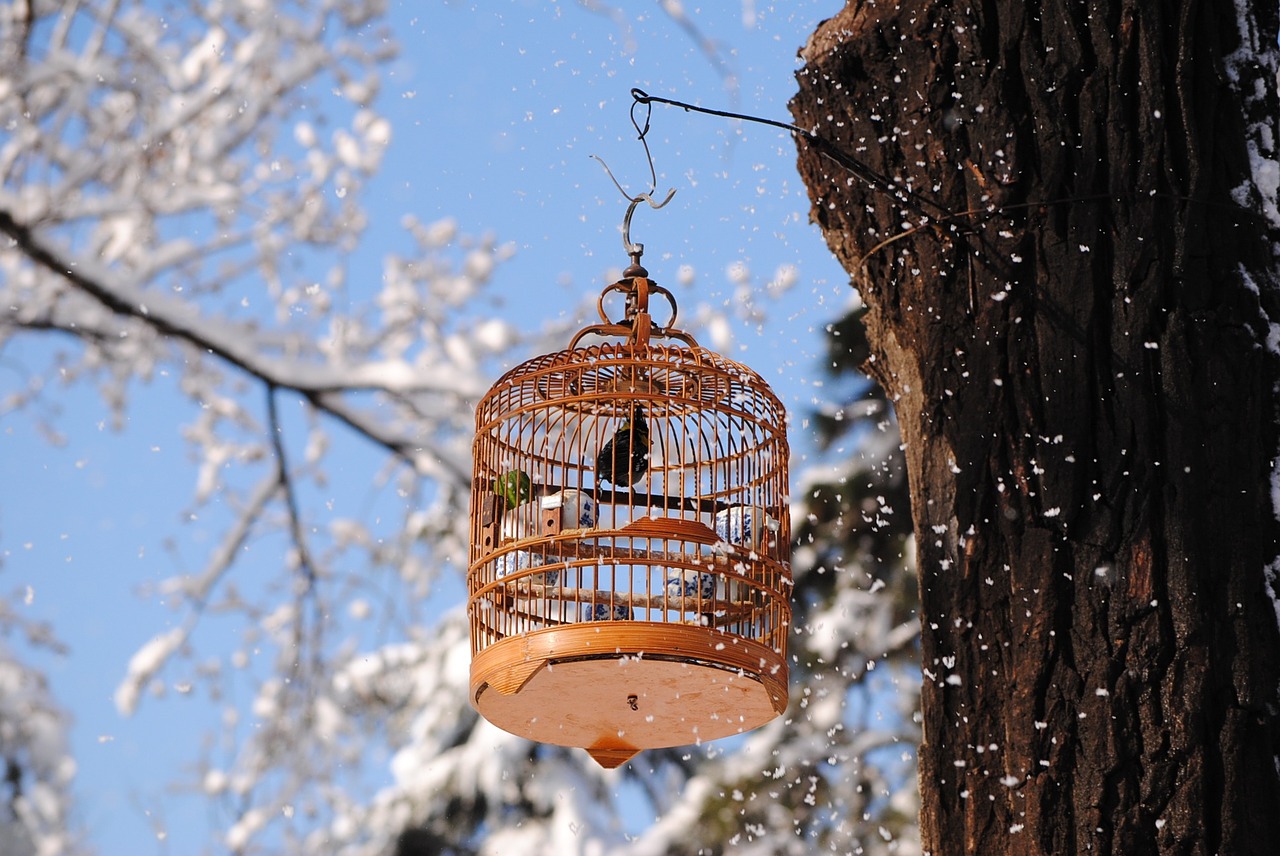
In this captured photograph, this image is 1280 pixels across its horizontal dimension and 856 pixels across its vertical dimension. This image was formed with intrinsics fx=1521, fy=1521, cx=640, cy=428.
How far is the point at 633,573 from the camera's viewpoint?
3207 millimetres

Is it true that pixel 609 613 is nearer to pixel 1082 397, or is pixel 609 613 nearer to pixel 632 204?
pixel 632 204

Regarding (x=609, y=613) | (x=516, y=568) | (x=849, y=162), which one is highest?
(x=849, y=162)

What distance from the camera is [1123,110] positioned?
2.73 meters

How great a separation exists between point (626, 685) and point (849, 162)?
3.66 feet

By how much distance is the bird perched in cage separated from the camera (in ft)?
10.8

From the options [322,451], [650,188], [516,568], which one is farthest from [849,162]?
[322,451]

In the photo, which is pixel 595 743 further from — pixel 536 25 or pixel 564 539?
pixel 536 25

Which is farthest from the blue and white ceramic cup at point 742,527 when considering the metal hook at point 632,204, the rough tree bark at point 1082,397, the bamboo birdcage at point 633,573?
the metal hook at point 632,204

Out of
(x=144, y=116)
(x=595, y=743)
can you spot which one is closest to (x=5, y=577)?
(x=144, y=116)

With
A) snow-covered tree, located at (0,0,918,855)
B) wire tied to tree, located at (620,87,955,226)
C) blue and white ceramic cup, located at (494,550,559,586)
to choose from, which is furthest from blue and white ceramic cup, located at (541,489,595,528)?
snow-covered tree, located at (0,0,918,855)

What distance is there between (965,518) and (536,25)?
21.6ft

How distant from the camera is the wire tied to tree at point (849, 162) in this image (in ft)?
9.27

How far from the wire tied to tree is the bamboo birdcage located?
0.48 meters

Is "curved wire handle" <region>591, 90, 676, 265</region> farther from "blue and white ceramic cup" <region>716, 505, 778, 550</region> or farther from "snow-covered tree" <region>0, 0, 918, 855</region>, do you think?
"snow-covered tree" <region>0, 0, 918, 855</region>
